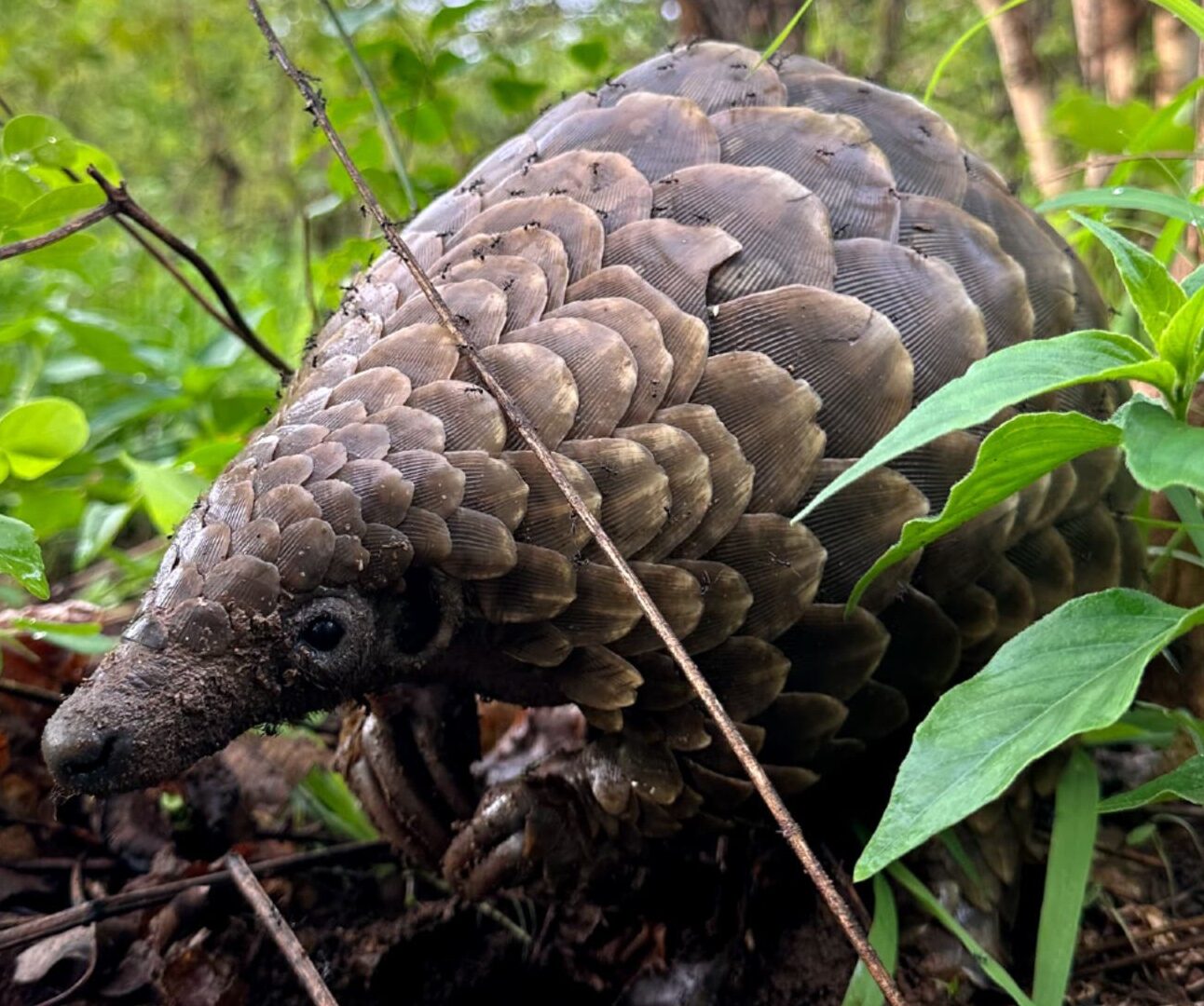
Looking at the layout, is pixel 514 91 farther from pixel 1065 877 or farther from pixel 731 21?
pixel 1065 877

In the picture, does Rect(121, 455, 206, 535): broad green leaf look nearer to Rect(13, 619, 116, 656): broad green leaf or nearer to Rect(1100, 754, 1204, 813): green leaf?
Rect(13, 619, 116, 656): broad green leaf

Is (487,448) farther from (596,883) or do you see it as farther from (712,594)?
(596,883)

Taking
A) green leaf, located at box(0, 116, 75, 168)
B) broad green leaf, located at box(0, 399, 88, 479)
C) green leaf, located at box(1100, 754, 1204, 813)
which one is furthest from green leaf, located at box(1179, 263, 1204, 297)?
green leaf, located at box(0, 116, 75, 168)

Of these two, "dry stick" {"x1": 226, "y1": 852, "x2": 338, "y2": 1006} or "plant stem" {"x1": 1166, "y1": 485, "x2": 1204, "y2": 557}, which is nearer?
"dry stick" {"x1": 226, "y1": 852, "x2": 338, "y2": 1006}

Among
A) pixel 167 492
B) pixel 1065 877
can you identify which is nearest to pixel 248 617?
pixel 167 492

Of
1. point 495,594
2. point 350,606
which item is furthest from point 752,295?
point 350,606

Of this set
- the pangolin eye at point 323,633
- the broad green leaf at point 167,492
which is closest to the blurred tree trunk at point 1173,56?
the broad green leaf at point 167,492
